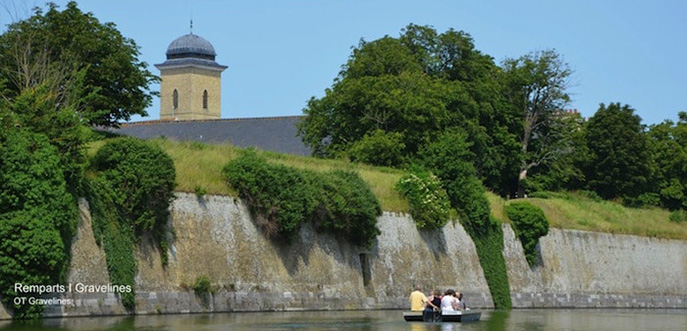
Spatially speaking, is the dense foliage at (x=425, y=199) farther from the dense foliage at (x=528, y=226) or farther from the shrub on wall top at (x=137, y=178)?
the shrub on wall top at (x=137, y=178)

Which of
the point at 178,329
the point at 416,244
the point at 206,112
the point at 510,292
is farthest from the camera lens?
the point at 206,112

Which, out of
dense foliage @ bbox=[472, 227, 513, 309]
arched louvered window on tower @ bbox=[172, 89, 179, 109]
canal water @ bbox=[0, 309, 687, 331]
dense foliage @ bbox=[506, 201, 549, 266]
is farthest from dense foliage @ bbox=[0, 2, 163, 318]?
arched louvered window on tower @ bbox=[172, 89, 179, 109]

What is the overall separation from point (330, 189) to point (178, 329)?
16245 mm

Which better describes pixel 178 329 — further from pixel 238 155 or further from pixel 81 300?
pixel 238 155

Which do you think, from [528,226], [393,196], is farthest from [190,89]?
[393,196]

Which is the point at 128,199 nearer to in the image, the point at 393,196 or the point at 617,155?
the point at 393,196

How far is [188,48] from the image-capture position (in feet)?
462

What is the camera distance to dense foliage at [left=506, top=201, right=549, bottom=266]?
6438 centimetres

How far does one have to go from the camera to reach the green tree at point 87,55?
56.2 m

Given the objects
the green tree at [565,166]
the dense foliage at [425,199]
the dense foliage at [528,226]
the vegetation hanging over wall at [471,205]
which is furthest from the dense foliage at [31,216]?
the green tree at [565,166]

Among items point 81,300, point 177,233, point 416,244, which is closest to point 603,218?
point 416,244

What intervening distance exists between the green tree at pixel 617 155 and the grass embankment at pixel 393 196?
2.86 metres

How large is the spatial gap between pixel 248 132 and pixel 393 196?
4739 cm

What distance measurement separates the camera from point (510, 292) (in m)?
62.2
